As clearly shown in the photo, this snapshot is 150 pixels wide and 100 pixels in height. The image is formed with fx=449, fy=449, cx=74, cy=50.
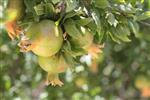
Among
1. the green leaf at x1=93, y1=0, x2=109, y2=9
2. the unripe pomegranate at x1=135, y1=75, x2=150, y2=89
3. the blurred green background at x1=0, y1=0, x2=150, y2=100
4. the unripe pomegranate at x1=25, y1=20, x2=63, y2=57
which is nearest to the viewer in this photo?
the unripe pomegranate at x1=25, y1=20, x2=63, y2=57

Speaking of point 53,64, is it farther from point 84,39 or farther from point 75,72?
point 75,72

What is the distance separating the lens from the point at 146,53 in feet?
11.6

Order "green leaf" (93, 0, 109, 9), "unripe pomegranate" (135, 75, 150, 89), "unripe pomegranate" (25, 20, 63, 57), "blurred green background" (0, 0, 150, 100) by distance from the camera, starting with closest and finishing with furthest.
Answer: "unripe pomegranate" (25, 20, 63, 57) < "green leaf" (93, 0, 109, 9) < "blurred green background" (0, 0, 150, 100) < "unripe pomegranate" (135, 75, 150, 89)

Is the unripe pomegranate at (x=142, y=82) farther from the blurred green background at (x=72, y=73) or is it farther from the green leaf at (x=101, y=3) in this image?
the green leaf at (x=101, y=3)

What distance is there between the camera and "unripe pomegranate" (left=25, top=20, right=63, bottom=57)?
4.63ft

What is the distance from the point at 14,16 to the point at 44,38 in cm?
13

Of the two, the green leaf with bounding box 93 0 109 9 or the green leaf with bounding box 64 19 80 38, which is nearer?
the green leaf with bounding box 64 19 80 38

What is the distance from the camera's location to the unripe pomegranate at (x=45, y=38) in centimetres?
141

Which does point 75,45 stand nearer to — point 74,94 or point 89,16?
point 89,16

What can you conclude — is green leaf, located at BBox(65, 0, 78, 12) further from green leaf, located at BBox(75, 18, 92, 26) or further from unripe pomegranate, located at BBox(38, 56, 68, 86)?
unripe pomegranate, located at BBox(38, 56, 68, 86)

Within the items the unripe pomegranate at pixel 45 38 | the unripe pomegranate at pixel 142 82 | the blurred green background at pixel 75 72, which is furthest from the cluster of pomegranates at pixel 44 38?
the unripe pomegranate at pixel 142 82

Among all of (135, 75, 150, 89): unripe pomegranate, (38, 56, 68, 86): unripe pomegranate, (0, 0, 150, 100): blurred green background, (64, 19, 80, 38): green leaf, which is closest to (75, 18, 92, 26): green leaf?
(64, 19, 80, 38): green leaf

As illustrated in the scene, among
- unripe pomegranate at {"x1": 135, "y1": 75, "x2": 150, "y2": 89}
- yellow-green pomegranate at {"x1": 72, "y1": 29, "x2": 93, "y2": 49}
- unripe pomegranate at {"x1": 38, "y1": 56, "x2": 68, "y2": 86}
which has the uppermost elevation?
yellow-green pomegranate at {"x1": 72, "y1": 29, "x2": 93, "y2": 49}

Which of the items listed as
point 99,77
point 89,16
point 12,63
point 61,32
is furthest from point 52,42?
point 99,77
